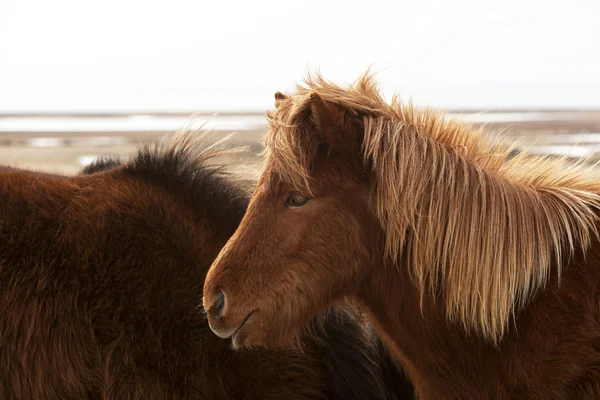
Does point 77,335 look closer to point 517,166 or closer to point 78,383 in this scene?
point 78,383

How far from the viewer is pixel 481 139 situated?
329cm

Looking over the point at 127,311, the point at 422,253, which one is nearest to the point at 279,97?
the point at 422,253

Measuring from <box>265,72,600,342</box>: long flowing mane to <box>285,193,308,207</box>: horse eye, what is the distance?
0.18ft

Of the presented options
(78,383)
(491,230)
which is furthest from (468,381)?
(78,383)

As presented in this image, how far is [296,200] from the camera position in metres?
3.05

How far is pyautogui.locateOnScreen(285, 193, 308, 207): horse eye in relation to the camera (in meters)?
3.05

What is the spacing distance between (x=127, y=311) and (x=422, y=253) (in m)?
1.38

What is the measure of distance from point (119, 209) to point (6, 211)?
516 mm

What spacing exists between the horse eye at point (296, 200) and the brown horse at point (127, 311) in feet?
2.21

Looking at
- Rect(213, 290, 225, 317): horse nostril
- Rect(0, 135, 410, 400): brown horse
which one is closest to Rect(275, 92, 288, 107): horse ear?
Rect(0, 135, 410, 400): brown horse

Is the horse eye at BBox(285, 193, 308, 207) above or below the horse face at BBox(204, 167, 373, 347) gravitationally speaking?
above

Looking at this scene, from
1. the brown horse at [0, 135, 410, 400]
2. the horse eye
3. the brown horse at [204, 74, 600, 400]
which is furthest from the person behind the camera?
the brown horse at [0, 135, 410, 400]

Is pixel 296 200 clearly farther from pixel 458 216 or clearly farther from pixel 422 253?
pixel 458 216

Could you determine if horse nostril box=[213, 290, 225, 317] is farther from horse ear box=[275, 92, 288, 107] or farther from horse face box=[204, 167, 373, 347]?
horse ear box=[275, 92, 288, 107]
